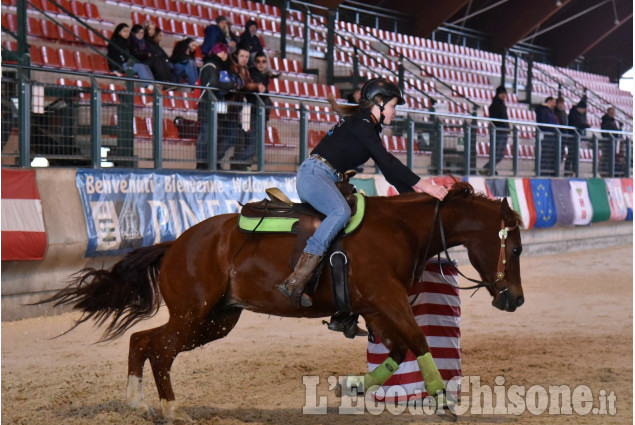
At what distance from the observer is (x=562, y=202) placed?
1938 centimetres

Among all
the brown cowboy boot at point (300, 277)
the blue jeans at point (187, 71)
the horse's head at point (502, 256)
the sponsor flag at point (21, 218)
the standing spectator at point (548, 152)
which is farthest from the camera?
the standing spectator at point (548, 152)

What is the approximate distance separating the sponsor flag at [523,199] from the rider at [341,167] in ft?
39.2

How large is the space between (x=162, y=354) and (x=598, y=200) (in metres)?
16.8

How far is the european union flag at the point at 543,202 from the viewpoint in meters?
18.5

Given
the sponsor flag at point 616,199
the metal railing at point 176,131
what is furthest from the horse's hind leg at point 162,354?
the sponsor flag at point 616,199

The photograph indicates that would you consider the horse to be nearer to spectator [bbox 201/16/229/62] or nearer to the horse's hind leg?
the horse's hind leg

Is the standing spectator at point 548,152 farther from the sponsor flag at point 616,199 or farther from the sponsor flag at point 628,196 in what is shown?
the sponsor flag at point 628,196

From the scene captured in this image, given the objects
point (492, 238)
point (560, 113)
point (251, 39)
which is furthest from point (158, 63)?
point (560, 113)

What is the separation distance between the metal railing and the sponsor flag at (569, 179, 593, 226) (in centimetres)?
309

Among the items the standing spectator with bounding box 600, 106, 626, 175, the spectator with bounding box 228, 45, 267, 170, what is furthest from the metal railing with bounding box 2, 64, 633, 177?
the standing spectator with bounding box 600, 106, 626, 175

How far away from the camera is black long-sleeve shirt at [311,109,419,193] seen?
6.09 metres

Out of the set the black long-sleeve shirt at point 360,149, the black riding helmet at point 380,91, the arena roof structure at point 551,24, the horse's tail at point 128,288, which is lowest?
the horse's tail at point 128,288

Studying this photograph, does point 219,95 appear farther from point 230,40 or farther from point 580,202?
point 580,202

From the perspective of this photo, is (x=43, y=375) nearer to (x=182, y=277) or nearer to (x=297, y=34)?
(x=182, y=277)
